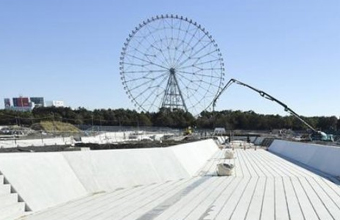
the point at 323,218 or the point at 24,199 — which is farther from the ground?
the point at 24,199

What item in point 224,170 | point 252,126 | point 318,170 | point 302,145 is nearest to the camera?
point 224,170

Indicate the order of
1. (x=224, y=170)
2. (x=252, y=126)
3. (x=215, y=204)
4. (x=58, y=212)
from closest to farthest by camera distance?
(x=58, y=212) → (x=215, y=204) → (x=224, y=170) → (x=252, y=126)

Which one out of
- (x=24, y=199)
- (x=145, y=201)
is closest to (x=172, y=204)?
(x=145, y=201)

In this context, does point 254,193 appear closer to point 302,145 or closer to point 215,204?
point 215,204

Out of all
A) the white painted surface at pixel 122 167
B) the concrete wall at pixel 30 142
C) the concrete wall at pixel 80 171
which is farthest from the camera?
the concrete wall at pixel 30 142

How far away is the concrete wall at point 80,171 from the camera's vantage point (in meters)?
8.34

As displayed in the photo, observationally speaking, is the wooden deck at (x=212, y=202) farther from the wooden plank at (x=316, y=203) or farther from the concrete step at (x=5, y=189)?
the concrete step at (x=5, y=189)

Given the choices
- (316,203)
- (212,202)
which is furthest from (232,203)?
(316,203)

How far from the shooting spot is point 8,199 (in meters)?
7.59

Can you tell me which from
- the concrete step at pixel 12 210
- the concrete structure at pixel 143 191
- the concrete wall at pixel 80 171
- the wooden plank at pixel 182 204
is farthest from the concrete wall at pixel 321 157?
the concrete step at pixel 12 210

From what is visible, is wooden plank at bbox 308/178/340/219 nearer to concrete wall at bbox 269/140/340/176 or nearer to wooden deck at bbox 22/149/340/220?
wooden deck at bbox 22/149/340/220

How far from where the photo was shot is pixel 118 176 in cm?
1148

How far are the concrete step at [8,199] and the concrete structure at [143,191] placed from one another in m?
0.18

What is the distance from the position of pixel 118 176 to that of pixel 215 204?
334 centimetres
